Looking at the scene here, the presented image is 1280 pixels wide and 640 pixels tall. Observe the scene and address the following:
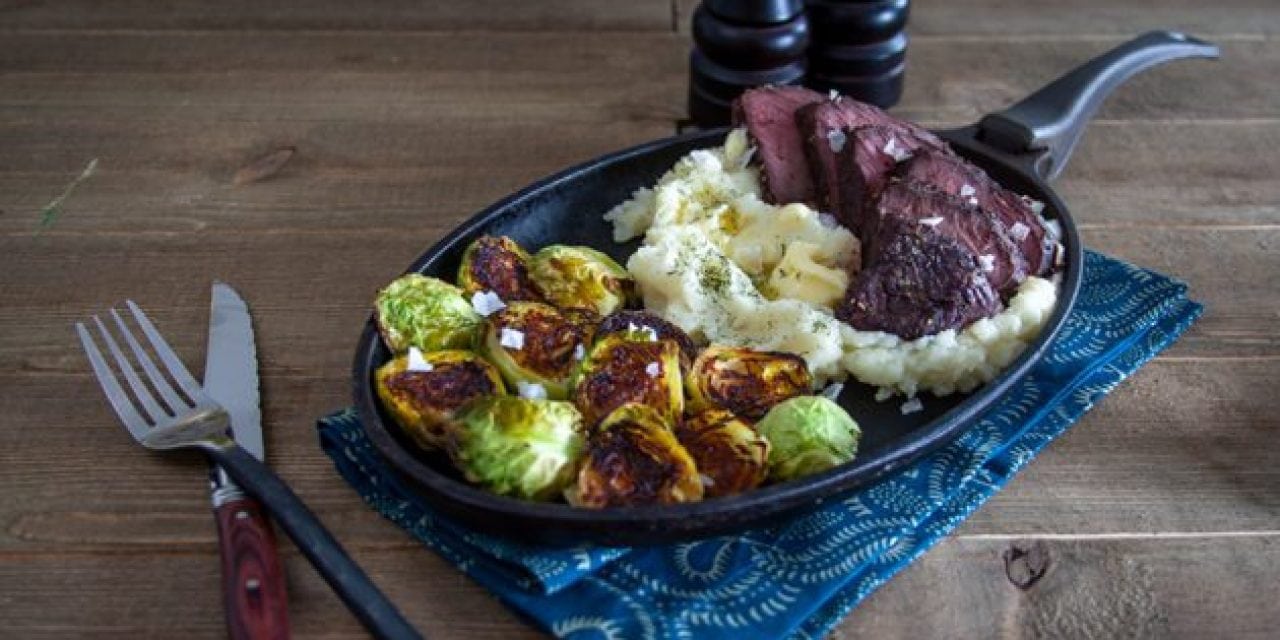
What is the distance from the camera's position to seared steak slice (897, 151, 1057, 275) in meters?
2.08

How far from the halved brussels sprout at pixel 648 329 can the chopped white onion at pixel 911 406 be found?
1.20 ft

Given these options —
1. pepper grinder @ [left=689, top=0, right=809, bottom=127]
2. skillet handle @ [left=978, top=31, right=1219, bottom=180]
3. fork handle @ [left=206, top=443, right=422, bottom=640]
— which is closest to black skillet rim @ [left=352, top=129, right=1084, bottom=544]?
fork handle @ [left=206, top=443, right=422, bottom=640]

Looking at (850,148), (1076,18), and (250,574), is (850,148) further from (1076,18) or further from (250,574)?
(1076,18)

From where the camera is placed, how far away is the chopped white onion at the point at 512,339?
1843 millimetres

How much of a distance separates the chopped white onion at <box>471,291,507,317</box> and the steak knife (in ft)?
1.34

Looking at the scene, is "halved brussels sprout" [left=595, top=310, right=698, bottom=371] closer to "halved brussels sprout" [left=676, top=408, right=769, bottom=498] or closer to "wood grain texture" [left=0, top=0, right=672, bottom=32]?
"halved brussels sprout" [left=676, top=408, right=769, bottom=498]

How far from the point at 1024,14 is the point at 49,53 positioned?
9.74 ft

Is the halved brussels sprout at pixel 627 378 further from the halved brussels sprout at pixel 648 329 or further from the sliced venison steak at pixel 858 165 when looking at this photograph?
the sliced venison steak at pixel 858 165

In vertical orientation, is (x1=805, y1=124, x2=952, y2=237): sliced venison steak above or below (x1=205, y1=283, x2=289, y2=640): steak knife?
above

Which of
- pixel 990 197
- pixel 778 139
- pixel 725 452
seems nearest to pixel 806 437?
pixel 725 452

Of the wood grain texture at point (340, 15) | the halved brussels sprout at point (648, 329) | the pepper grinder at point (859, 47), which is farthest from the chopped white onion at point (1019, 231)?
the wood grain texture at point (340, 15)

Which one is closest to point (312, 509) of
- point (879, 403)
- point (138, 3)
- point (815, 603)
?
point (815, 603)

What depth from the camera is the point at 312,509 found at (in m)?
1.86

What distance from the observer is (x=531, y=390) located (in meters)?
1.79
